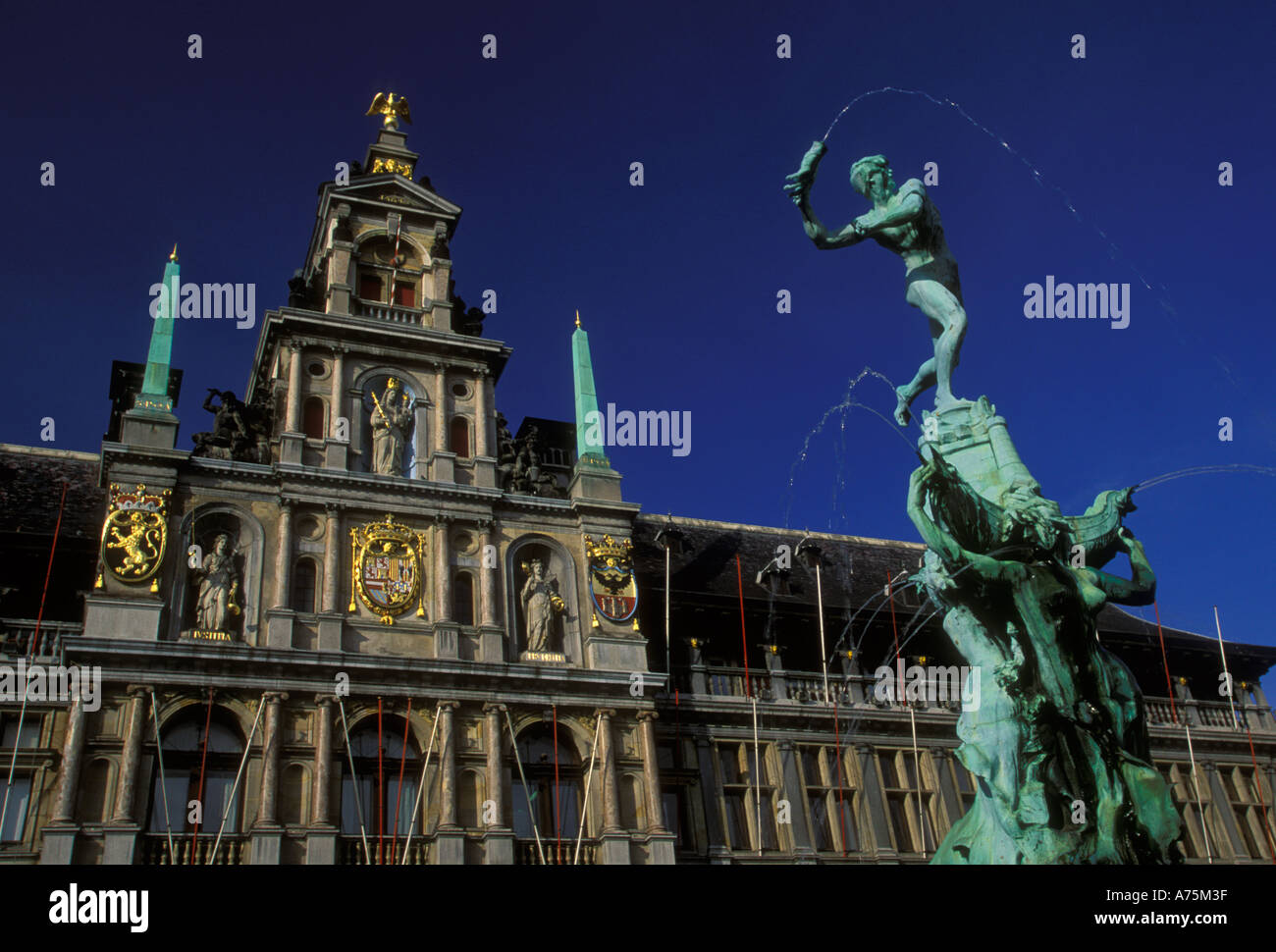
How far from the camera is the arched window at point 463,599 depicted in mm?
30688

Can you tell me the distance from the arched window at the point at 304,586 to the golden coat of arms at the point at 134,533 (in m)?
3.09

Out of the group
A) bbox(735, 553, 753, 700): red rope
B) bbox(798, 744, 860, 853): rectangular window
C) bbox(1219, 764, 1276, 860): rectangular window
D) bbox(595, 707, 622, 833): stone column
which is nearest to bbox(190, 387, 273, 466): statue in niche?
bbox(595, 707, 622, 833): stone column

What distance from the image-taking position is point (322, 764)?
26.6 m

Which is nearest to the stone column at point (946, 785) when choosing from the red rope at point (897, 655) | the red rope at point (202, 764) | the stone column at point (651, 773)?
the red rope at point (897, 655)

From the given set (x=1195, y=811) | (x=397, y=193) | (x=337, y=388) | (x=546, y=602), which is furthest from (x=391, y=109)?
(x=1195, y=811)

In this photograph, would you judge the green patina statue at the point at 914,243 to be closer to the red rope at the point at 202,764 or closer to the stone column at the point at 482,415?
the stone column at the point at 482,415

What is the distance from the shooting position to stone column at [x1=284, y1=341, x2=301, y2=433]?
103 feet

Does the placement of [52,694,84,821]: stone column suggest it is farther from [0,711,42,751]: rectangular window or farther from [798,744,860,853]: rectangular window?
[798,744,860,853]: rectangular window

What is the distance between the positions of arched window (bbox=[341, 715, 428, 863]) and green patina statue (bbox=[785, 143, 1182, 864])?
13008mm

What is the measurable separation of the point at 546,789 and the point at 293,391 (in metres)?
12.1

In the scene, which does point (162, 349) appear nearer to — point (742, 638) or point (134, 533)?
point (134, 533)
